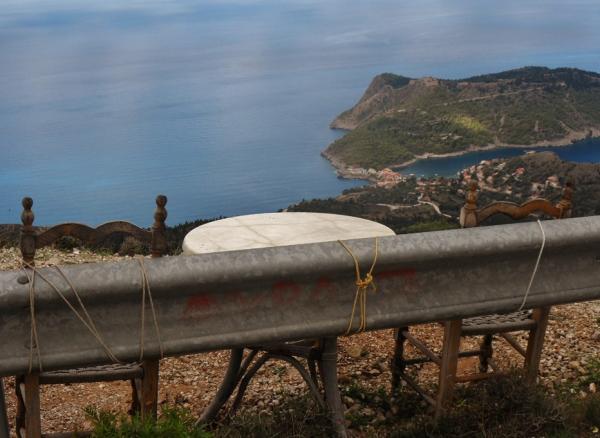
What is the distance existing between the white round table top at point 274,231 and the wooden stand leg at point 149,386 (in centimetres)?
67

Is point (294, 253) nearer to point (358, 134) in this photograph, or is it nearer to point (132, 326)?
point (132, 326)

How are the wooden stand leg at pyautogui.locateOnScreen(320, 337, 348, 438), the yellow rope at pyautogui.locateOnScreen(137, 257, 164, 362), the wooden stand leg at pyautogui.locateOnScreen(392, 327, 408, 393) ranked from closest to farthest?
the yellow rope at pyautogui.locateOnScreen(137, 257, 164, 362) < the wooden stand leg at pyautogui.locateOnScreen(320, 337, 348, 438) < the wooden stand leg at pyautogui.locateOnScreen(392, 327, 408, 393)

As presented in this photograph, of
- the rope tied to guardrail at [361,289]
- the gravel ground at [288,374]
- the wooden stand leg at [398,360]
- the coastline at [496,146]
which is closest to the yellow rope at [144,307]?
the rope tied to guardrail at [361,289]

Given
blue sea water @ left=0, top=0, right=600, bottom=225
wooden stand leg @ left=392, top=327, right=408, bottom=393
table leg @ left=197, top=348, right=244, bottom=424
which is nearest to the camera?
table leg @ left=197, top=348, right=244, bottom=424

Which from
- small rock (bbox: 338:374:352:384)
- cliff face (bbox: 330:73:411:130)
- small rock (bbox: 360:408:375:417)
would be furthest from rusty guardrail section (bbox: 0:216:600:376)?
cliff face (bbox: 330:73:411:130)

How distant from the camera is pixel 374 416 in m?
4.39

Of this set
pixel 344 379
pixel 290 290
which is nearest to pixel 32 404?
pixel 290 290

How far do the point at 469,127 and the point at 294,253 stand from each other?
190 feet

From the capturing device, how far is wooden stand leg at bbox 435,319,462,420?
386 centimetres

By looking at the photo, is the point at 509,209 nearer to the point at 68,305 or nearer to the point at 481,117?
the point at 68,305

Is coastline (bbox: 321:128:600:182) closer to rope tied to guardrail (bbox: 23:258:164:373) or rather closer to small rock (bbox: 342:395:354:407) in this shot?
small rock (bbox: 342:395:354:407)

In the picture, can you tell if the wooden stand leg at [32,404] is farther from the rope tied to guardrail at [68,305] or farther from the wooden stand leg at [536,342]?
the wooden stand leg at [536,342]

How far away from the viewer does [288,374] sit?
16.5 ft

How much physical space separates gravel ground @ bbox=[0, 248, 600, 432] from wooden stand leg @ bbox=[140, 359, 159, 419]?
0.87 meters
